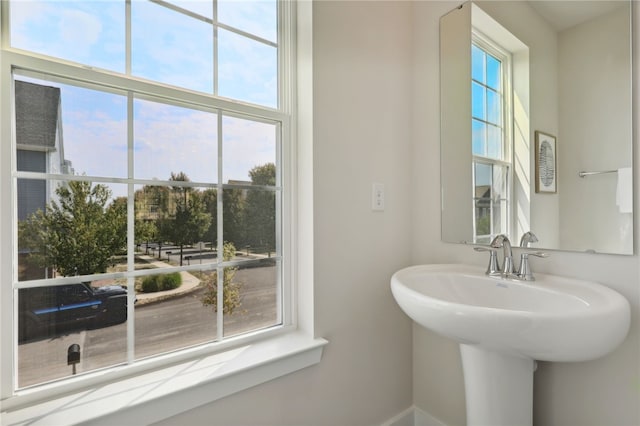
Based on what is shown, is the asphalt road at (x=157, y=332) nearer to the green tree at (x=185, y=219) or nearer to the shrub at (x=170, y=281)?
the shrub at (x=170, y=281)

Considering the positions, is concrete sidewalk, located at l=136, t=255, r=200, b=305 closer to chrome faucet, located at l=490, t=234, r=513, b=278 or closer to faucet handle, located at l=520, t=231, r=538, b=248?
chrome faucet, located at l=490, t=234, r=513, b=278

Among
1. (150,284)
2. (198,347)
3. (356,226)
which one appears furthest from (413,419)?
(150,284)

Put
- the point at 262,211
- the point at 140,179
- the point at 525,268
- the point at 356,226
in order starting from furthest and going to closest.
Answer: the point at 356,226, the point at 262,211, the point at 525,268, the point at 140,179

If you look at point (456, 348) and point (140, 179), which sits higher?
point (140, 179)

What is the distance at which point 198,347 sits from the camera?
1.07 meters

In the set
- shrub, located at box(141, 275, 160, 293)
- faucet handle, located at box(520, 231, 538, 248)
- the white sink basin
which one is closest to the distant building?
shrub, located at box(141, 275, 160, 293)

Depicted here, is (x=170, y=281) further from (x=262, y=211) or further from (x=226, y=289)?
(x=262, y=211)

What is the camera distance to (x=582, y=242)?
104 centimetres

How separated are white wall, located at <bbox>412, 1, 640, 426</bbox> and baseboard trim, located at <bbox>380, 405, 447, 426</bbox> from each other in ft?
0.08

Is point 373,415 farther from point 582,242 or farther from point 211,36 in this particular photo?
point 211,36

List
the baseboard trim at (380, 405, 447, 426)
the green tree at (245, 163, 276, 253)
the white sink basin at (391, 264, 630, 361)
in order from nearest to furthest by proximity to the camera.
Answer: the white sink basin at (391, 264, 630, 361)
the green tree at (245, 163, 276, 253)
the baseboard trim at (380, 405, 447, 426)

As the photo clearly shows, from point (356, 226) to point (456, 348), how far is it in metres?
0.70

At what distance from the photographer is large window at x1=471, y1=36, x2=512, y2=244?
1252mm

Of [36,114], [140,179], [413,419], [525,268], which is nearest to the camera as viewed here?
[36,114]
